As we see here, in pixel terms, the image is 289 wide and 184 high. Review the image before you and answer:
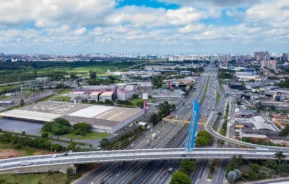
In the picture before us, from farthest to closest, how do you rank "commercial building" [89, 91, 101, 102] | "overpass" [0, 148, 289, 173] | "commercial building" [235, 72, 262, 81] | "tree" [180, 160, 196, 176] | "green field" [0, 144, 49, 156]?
"commercial building" [235, 72, 262, 81], "commercial building" [89, 91, 101, 102], "green field" [0, 144, 49, 156], "overpass" [0, 148, 289, 173], "tree" [180, 160, 196, 176]

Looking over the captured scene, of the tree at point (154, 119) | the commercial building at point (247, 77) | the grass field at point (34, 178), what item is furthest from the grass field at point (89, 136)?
the commercial building at point (247, 77)

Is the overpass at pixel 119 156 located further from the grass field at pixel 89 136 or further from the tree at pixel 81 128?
the tree at pixel 81 128

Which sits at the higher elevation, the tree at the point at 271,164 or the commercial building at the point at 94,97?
the commercial building at the point at 94,97

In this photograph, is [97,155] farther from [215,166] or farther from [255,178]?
[255,178]

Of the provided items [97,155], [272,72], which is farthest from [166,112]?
[272,72]

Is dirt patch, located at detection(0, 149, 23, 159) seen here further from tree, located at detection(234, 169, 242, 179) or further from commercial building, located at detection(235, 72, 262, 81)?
commercial building, located at detection(235, 72, 262, 81)

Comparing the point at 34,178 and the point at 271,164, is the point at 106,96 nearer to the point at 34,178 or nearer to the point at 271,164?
the point at 34,178

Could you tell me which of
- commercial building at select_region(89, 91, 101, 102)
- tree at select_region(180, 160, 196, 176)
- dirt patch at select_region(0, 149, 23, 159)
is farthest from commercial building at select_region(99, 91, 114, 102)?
tree at select_region(180, 160, 196, 176)
